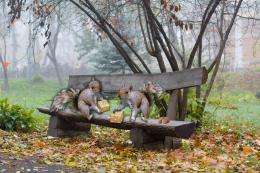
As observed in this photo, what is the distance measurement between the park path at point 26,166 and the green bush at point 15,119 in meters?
3.38

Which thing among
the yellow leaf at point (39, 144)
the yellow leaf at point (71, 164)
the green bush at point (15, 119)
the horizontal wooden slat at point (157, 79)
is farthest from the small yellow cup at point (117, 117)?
the green bush at point (15, 119)

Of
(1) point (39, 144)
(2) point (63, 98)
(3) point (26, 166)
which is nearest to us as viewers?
(3) point (26, 166)

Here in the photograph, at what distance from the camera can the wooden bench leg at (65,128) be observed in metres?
7.39

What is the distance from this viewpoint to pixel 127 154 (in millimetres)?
5773

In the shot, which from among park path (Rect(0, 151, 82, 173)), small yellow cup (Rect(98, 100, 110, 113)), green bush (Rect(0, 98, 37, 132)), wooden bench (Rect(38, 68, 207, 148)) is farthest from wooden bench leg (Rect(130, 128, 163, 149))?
green bush (Rect(0, 98, 37, 132))

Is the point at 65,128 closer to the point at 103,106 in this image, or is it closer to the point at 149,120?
the point at 103,106

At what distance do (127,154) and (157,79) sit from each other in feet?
4.16

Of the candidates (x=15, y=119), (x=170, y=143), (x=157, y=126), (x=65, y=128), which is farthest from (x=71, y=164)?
(x=15, y=119)

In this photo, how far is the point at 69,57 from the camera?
219ft

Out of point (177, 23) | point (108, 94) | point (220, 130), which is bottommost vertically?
point (220, 130)

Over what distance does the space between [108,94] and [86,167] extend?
7.48 feet

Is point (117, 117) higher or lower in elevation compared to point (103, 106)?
lower

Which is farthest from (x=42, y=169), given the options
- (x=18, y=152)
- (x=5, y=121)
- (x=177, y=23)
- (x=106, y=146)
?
(x=5, y=121)

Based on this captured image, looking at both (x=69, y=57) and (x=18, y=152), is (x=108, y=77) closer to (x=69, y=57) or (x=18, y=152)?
(x=18, y=152)
